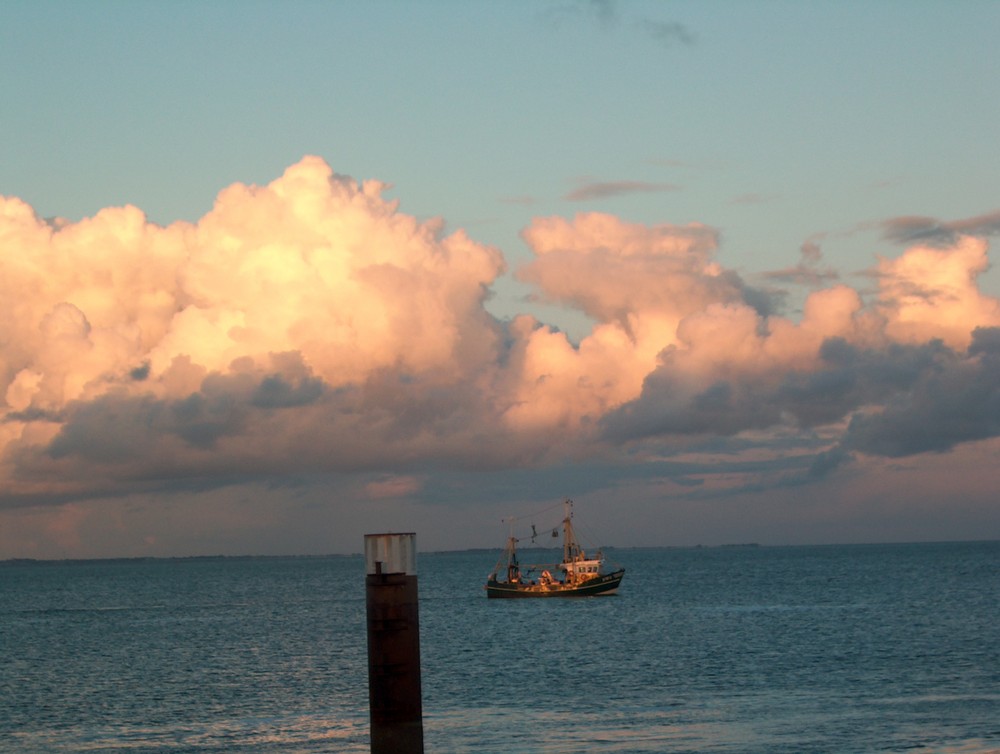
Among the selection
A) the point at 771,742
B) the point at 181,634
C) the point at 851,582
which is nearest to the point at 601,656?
the point at 771,742

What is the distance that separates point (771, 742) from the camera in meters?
43.7

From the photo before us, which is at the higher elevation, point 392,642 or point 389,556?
point 389,556

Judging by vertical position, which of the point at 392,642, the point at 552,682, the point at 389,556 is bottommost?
the point at 552,682

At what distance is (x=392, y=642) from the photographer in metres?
22.6

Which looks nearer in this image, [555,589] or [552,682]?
[552,682]

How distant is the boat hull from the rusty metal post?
125 m

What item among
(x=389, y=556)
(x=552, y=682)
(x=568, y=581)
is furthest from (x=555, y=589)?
(x=389, y=556)

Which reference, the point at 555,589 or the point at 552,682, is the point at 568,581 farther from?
the point at 552,682

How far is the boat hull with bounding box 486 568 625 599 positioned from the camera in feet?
487

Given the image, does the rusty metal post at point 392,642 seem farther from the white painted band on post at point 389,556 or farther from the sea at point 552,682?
the sea at point 552,682

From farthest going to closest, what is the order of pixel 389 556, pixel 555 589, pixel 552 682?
1. pixel 555 589
2. pixel 552 682
3. pixel 389 556

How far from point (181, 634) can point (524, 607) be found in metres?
41.6

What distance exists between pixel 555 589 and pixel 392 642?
12737cm

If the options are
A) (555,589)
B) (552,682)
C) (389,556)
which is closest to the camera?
(389,556)
